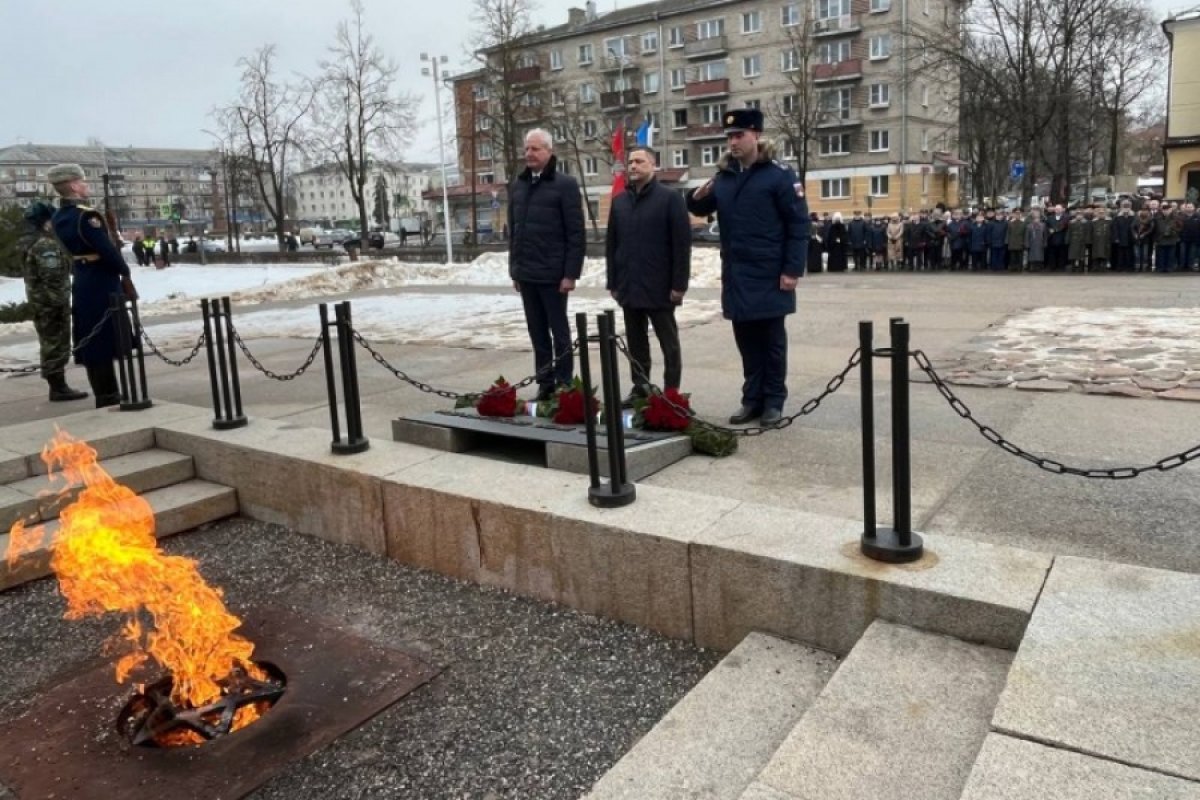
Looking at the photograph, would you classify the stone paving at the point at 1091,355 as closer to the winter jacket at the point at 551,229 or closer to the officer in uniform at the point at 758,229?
the officer in uniform at the point at 758,229

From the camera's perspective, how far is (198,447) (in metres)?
6.52

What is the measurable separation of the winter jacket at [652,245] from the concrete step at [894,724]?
325 centimetres

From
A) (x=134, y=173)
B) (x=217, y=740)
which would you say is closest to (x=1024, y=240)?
(x=217, y=740)

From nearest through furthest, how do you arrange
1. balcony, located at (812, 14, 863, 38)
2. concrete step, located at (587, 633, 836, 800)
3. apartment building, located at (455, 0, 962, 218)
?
concrete step, located at (587, 633, 836, 800) → apartment building, located at (455, 0, 962, 218) → balcony, located at (812, 14, 863, 38)

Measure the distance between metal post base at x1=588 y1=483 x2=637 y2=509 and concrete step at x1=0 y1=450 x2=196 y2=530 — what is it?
11.2 ft

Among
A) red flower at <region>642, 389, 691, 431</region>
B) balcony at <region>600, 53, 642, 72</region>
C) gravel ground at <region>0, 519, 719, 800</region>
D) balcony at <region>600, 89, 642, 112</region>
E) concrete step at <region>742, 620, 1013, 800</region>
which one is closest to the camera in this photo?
concrete step at <region>742, 620, 1013, 800</region>

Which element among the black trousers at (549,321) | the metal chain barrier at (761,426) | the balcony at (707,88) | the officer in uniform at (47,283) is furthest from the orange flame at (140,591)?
the balcony at (707,88)

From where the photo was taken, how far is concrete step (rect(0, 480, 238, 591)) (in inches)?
209

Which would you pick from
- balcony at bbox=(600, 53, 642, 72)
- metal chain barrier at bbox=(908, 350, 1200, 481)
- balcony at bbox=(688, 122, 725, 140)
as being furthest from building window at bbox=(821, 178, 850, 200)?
metal chain barrier at bbox=(908, 350, 1200, 481)

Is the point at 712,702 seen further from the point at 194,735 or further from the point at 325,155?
the point at 325,155

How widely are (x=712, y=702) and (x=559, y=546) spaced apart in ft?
4.24

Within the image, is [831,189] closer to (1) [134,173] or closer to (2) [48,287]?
(2) [48,287]

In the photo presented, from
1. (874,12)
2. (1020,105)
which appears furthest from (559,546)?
(874,12)

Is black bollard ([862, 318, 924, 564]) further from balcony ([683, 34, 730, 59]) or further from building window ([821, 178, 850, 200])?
balcony ([683, 34, 730, 59])
